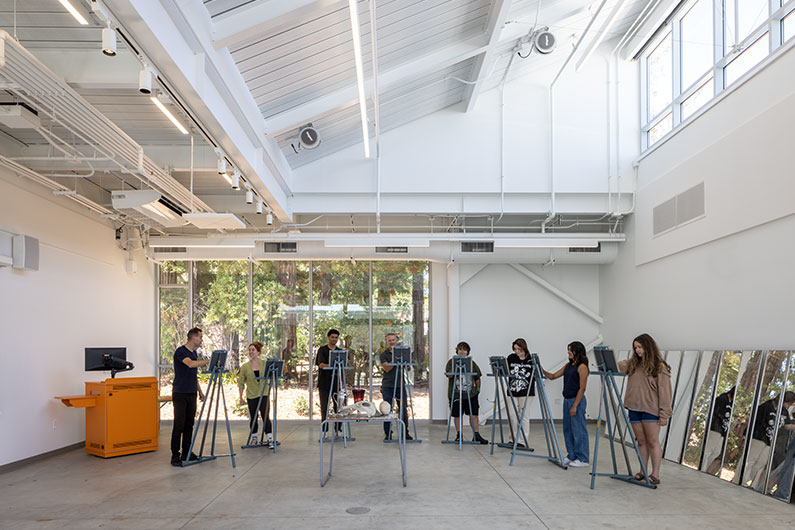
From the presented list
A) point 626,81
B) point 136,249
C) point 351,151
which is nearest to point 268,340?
point 136,249

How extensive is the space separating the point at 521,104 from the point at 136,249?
6.59 meters

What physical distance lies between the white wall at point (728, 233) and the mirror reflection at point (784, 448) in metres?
0.52

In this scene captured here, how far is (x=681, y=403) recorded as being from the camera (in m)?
7.67

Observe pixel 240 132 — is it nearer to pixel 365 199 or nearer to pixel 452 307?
pixel 365 199

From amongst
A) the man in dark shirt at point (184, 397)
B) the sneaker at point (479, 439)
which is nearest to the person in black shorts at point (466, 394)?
the sneaker at point (479, 439)

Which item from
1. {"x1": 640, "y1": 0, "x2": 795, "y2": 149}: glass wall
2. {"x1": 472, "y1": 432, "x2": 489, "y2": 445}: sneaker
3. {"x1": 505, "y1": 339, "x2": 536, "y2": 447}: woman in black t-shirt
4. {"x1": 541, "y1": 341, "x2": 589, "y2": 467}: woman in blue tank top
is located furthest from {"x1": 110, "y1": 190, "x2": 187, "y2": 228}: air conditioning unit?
{"x1": 640, "y1": 0, "x2": 795, "y2": 149}: glass wall

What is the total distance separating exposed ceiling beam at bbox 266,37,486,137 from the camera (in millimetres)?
7055

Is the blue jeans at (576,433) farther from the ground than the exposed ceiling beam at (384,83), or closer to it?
closer to it

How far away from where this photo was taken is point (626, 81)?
388 inches

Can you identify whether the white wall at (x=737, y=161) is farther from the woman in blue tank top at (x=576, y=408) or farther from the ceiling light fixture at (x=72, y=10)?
the ceiling light fixture at (x=72, y=10)

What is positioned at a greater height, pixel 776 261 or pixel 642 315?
pixel 776 261

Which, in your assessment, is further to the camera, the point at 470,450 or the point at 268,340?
the point at 268,340

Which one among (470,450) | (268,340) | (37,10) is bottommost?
(470,450)

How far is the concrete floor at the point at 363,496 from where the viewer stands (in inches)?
198
